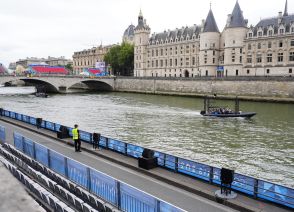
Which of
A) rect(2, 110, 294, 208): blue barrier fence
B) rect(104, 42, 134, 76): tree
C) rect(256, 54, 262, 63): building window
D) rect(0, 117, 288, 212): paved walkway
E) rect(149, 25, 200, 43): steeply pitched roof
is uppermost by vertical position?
rect(149, 25, 200, 43): steeply pitched roof

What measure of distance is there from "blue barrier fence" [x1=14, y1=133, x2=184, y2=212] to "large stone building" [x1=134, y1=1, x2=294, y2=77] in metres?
75.3

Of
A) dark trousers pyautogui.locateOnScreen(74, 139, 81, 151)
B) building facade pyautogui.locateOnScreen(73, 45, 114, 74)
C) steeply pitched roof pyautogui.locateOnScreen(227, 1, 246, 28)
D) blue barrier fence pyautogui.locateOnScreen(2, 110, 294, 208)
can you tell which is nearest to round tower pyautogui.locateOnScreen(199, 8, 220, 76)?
steeply pitched roof pyautogui.locateOnScreen(227, 1, 246, 28)

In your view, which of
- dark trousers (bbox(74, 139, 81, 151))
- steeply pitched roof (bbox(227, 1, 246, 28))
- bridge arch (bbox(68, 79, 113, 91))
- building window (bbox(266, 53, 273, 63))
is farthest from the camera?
bridge arch (bbox(68, 79, 113, 91))

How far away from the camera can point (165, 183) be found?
12820 mm

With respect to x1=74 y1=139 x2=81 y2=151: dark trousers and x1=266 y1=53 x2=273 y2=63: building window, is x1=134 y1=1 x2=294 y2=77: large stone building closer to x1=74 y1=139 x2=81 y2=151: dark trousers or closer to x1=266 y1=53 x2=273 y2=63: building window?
x1=266 y1=53 x2=273 y2=63: building window

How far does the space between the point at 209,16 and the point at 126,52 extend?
137ft

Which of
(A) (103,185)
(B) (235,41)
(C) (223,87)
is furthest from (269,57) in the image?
(A) (103,185)

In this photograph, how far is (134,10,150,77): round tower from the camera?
122 m

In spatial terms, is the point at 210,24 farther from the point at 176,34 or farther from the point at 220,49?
the point at 176,34

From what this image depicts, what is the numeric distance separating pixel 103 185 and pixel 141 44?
114566mm

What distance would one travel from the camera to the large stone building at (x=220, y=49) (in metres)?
78.9

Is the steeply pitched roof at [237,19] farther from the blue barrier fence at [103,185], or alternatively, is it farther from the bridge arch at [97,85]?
the blue barrier fence at [103,185]

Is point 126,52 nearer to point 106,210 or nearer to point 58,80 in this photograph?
point 58,80

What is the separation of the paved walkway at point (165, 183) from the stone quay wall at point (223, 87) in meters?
53.7
